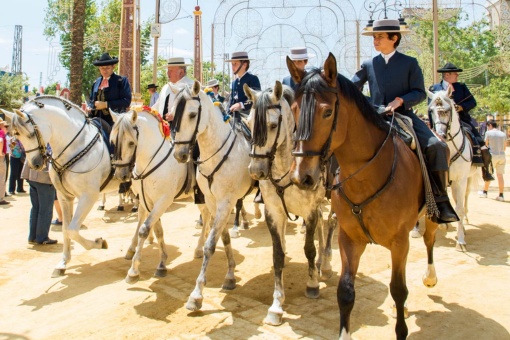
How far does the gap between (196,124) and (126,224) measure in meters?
6.10

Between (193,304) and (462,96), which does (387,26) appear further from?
(462,96)

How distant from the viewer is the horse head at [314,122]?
347 cm

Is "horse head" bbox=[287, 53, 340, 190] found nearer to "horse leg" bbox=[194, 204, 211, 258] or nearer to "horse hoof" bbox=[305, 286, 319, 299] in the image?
"horse hoof" bbox=[305, 286, 319, 299]

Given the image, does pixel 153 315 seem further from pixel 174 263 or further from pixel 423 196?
pixel 423 196

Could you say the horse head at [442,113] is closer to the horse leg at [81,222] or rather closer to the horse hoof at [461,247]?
the horse hoof at [461,247]

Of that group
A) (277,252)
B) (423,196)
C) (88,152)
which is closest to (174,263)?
(88,152)

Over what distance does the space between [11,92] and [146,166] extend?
40.9 meters

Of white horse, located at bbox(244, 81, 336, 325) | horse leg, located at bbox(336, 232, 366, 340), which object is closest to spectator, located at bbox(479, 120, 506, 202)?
white horse, located at bbox(244, 81, 336, 325)

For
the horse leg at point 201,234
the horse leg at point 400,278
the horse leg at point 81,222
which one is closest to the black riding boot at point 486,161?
the horse leg at point 201,234

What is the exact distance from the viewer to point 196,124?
567 centimetres

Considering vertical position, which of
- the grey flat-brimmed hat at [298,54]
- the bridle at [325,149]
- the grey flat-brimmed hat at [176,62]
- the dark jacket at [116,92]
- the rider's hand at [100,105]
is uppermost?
the grey flat-brimmed hat at [176,62]

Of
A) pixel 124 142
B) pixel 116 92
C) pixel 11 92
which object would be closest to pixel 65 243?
pixel 124 142

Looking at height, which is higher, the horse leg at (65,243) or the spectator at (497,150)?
the spectator at (497,150)

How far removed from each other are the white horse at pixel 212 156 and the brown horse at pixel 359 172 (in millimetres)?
1858
